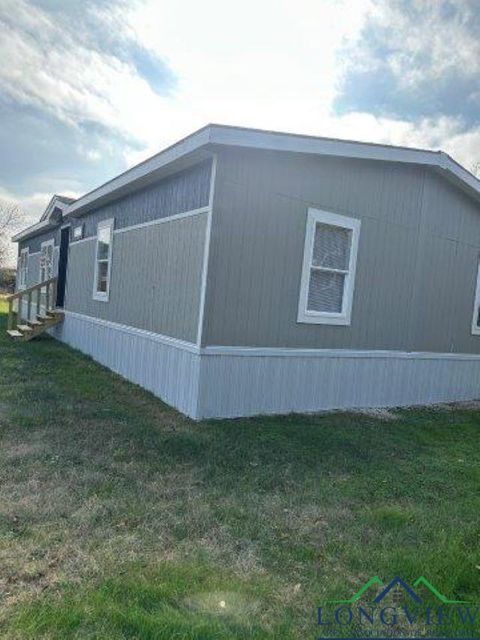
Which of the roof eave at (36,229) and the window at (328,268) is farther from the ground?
the roof eave at (36,229)

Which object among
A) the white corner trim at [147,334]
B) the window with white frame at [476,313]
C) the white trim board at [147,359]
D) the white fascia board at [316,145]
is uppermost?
the white fascia board at [316,145]

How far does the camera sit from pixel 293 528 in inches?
140

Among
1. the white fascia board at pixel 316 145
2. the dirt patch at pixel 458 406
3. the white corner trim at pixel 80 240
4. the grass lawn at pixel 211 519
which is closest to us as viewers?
the grass lawn at pixel 211 519

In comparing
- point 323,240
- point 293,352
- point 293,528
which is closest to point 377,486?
point 293,528

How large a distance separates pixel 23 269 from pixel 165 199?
14.8m

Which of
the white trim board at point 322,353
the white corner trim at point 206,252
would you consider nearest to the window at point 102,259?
the white corner trim at point 206,252

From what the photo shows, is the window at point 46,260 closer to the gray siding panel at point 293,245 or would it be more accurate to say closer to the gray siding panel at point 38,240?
the gray siding panel at point 38,240

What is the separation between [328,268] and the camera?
7.25 meters

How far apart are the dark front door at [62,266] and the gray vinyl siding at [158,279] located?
10.6 ft

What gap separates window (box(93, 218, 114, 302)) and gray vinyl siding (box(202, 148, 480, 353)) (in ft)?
15.3

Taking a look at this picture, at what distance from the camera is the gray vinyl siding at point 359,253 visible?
20.6ft

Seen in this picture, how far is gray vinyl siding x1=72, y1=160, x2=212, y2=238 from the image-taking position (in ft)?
21.2

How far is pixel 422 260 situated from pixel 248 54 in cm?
445

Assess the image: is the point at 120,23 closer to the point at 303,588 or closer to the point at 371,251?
the point at 371,251
